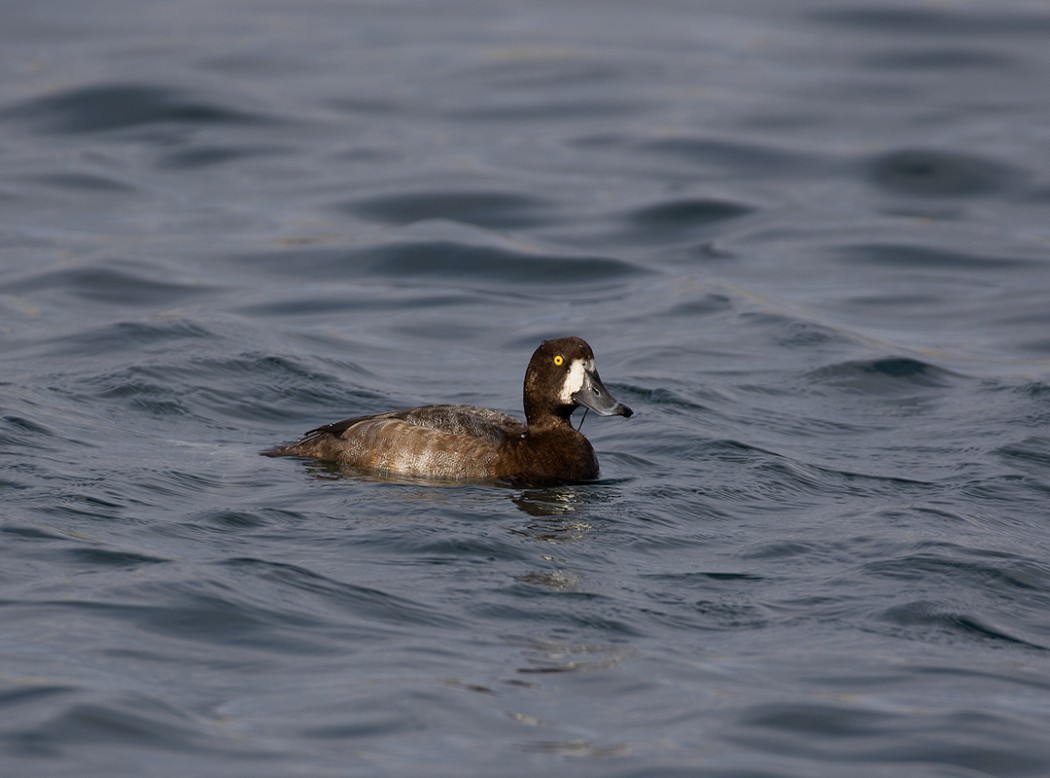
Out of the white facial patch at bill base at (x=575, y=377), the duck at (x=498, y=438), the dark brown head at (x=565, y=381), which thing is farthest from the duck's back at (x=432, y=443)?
the white facial patch at bill base at (x=575, y=377)

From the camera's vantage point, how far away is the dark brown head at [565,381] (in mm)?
11156

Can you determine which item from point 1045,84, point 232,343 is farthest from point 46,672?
point 1045,84

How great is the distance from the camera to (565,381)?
11195 mm

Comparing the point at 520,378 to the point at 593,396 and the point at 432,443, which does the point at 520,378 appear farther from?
the point at 432,443

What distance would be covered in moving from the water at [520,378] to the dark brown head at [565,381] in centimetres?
66

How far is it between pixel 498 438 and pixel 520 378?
3.35 meters

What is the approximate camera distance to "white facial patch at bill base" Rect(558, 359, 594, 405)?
440 inches

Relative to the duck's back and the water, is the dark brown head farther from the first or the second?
the water

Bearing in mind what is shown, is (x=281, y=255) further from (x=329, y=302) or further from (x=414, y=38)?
(x=414, y=38)

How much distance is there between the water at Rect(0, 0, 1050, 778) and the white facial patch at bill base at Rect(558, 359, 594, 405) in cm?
74

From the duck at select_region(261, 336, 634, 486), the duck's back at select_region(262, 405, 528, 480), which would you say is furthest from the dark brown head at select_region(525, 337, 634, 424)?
the duck's back at select_region(262, 405, 528, 480)

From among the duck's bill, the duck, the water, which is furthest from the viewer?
the duck's bill

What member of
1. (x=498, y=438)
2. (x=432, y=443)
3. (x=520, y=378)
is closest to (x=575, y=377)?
(x=498, y=438)

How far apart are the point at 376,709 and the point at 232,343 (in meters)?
7.85
